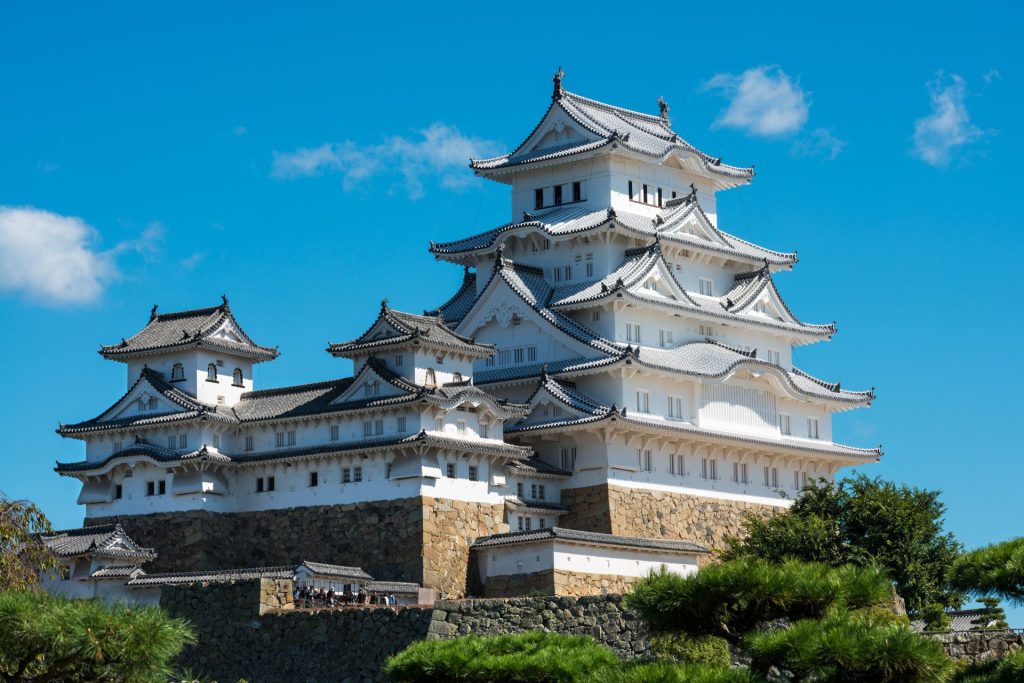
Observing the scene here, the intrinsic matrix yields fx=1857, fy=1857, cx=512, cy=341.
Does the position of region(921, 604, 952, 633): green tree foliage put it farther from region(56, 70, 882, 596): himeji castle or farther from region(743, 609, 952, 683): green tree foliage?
region(743, 609, 952, 683): green tree foliage

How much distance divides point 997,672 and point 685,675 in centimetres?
721

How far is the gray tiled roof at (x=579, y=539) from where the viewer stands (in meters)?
59.0

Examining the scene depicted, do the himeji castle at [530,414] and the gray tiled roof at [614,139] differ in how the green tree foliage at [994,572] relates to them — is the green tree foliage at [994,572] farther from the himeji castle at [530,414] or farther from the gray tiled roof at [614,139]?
the gray tiled roof at [614,139]

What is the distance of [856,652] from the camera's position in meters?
32.0

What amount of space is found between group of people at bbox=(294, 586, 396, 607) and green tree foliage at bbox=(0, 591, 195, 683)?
24311 millimetres

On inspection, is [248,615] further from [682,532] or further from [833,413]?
[833,413]

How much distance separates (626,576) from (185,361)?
18087 mm

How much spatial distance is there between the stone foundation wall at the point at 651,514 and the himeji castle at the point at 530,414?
0.09m

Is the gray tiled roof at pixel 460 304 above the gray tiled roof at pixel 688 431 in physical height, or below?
above

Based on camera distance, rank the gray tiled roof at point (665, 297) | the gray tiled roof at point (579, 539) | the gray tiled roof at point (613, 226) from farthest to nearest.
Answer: the gray tiled roof at point (613, 226), the gray tiled roof at point (665, 297), the gray tiled roof at point (579, 539)

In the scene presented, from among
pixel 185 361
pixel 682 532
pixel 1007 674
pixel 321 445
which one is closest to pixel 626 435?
pixel 682 532

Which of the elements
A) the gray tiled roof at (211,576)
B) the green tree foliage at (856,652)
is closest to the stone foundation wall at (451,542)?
the gray tiled roof at (211,576)

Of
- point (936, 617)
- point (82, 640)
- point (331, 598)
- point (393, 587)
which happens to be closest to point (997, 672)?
point (82, 640)

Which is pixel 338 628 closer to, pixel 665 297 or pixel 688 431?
pixel 688 431
